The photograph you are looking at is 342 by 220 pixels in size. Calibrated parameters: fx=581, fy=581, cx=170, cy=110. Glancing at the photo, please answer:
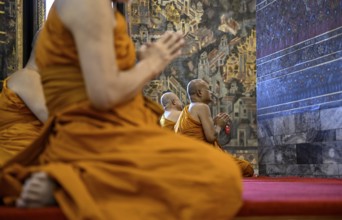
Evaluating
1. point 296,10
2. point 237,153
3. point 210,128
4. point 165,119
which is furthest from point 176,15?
point 210,128

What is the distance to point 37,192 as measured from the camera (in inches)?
102

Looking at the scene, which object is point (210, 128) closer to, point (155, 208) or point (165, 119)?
point (165, 119)

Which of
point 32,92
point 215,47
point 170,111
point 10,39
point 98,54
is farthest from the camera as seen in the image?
point 215,47

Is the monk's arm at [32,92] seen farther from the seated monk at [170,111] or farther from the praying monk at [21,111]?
the seated monk at [170,111]

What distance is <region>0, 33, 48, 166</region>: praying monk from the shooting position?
446cm

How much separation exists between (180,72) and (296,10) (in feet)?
21.7

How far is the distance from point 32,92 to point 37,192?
2.00 metres

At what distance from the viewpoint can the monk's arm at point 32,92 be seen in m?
4.42

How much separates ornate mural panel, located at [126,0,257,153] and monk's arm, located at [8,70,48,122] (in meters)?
11.2

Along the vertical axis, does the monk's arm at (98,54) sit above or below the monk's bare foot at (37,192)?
above

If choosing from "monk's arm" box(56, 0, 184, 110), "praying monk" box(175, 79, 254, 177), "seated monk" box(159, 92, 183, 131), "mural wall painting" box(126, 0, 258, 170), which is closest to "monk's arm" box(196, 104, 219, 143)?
"praying monk" box(175, 79, 254, 177)

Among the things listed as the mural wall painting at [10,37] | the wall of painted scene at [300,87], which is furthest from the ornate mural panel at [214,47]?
the wall of painted scene at [300,87]

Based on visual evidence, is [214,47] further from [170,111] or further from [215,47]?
[170,111]

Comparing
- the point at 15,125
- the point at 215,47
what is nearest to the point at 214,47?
the point at 215,47
